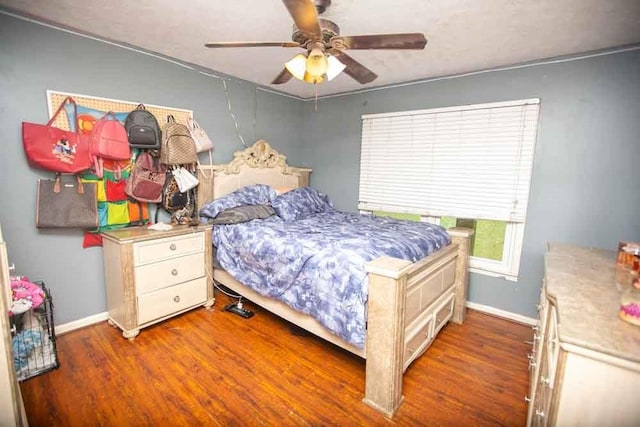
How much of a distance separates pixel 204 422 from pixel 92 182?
78.1 inches

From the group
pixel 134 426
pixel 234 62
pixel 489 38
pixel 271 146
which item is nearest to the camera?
pixel 134 426

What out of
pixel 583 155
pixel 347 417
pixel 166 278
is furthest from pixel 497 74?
pixel 166 278

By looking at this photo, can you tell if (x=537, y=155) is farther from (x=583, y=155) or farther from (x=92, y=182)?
(x=92, y=182)

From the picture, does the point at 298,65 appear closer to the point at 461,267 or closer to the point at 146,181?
the point at 146,181

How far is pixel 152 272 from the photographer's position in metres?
2.41

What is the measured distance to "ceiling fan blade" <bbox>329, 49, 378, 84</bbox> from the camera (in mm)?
1761

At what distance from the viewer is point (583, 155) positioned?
2479 mm

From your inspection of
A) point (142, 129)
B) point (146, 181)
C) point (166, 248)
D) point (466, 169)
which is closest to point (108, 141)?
point (142, 129)

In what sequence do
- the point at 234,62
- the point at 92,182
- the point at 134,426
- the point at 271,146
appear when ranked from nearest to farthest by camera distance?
the point at 134,426 < the point at 92,182 < the point at 234,62 < the point at 271,146

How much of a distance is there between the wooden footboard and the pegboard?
2446 millimetres

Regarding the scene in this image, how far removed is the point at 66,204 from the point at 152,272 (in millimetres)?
802

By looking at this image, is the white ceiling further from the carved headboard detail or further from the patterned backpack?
the carved headboard detail

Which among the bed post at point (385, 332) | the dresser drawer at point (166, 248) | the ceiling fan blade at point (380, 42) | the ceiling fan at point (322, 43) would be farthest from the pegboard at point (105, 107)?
the bed post at point (385, 332)

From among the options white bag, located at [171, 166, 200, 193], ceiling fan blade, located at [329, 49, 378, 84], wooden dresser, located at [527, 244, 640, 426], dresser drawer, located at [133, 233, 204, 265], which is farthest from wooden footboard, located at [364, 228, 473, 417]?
white bag, located at [171, 166, 200, 193]
